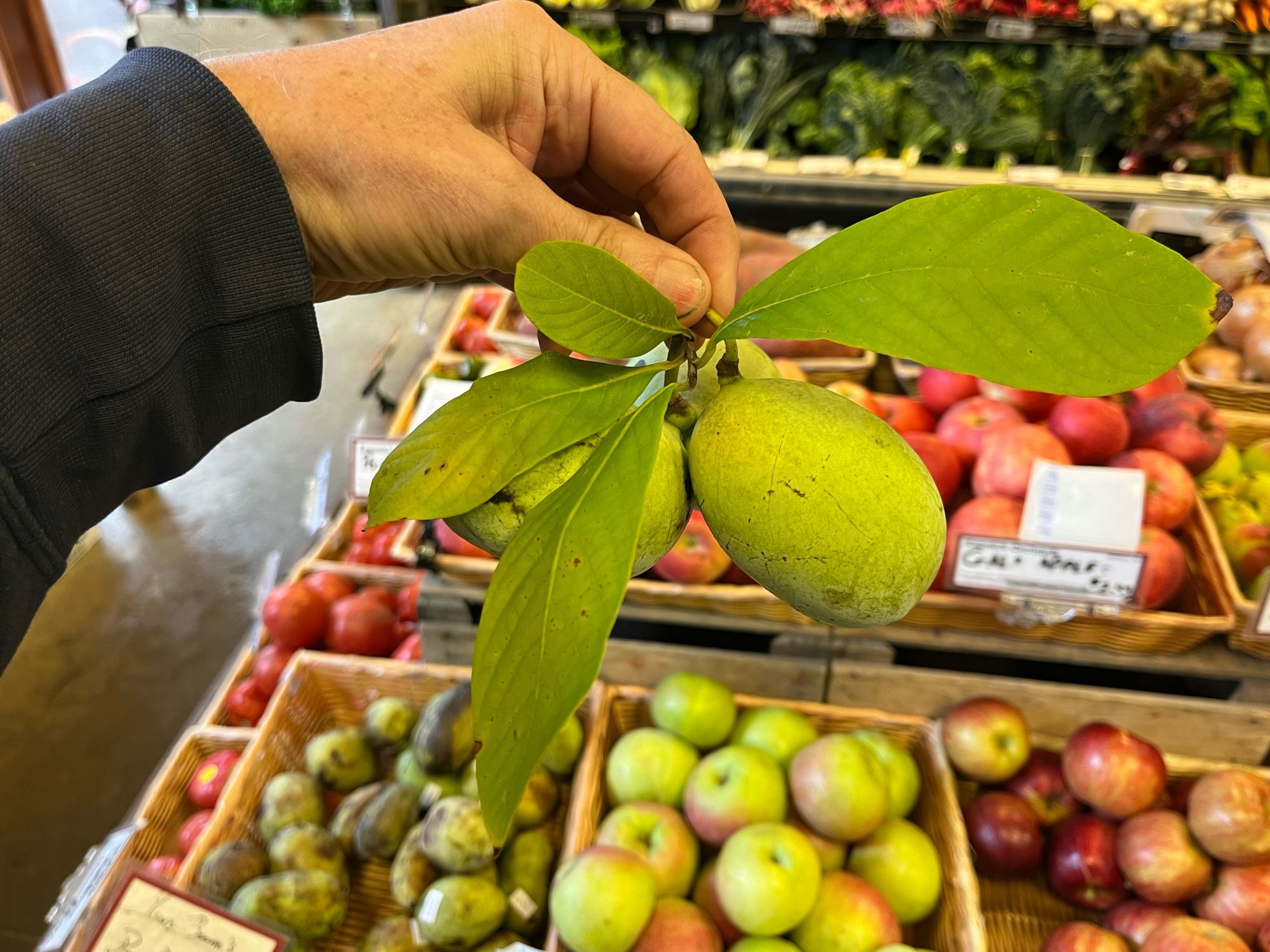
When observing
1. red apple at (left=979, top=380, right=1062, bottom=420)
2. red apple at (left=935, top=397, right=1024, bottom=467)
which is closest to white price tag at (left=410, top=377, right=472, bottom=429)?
red apple at (left=935, top=397, right=1024, bottom=467)

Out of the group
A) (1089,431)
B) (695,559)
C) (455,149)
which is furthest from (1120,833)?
(455,149)

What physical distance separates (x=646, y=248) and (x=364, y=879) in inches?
46.2

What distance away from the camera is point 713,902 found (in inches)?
48.0

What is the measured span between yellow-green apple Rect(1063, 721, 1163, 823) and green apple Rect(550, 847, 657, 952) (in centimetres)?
68

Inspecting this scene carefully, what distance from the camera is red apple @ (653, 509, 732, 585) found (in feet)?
4.53

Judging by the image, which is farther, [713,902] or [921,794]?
[921,794]

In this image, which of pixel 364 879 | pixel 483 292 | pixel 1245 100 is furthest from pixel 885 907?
pixel 1245 100

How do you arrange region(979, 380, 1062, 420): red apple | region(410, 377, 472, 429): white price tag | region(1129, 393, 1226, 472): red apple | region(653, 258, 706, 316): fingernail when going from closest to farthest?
region(653, 258, 706, 316): fingernail < region(1129, 393, 1226, 472): red apple < region(979, 380, 1062, 420): red apple < region(410, 377, 472, 429): white price tag

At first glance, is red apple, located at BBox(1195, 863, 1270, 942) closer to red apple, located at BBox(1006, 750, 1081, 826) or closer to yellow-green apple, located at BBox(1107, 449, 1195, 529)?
red apple, located at BBox(1006, 750, 1081, 826)

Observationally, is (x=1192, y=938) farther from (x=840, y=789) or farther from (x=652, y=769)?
(x=652, y=769)

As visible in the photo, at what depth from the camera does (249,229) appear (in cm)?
68

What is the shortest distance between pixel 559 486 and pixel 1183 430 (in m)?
1.35

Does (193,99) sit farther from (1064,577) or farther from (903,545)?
(1064,577)

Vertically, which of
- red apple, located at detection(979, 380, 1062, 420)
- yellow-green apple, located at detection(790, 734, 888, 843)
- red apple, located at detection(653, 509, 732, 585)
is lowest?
yellow-green apple, located at detection(790, 734, 888, 843)
